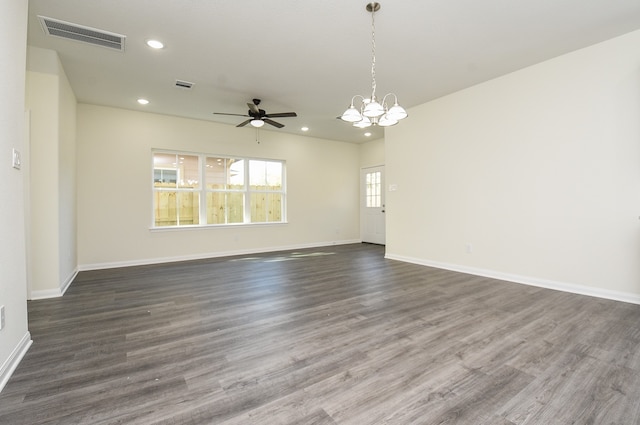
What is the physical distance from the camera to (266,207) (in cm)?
697

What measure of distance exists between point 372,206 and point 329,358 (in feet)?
20.6

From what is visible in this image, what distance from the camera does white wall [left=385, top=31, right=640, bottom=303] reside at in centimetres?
319

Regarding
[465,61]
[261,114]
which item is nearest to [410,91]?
[465,61]

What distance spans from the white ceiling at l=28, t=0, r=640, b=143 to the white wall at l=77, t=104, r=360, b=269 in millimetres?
729

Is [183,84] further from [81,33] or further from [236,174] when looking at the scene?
[236,174]

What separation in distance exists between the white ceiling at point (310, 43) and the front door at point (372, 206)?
321 cm

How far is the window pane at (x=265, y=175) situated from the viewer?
22.4ft

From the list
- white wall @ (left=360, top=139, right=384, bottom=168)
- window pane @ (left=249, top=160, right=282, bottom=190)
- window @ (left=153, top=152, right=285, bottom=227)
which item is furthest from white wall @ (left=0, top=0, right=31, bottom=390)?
white wall @ (left=360, top=139, right=384, bottom=168)

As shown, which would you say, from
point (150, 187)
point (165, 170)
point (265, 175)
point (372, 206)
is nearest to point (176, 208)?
point (150, 187)

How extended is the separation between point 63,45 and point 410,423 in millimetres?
4754

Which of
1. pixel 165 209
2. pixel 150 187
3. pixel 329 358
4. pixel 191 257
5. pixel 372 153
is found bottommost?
pixel 329 358

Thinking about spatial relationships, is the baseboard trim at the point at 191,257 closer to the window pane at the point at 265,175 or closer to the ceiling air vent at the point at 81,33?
the window pane at the point at 265,175

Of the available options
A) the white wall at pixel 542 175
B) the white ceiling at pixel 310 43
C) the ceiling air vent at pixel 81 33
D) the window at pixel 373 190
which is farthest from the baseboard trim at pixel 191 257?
the ceiling air vent at pixel 81 33

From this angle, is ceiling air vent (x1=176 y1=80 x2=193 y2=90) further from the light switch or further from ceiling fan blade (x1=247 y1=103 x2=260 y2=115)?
the light switch
